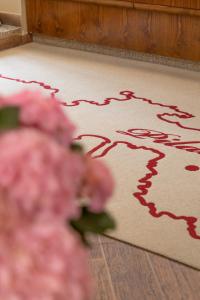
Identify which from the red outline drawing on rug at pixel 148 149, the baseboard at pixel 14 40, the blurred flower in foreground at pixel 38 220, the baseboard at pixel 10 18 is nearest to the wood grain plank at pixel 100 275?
the red outline drawing on rug at pixel 148 149

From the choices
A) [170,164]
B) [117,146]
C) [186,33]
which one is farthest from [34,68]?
[170,164]

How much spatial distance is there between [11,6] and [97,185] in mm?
4271

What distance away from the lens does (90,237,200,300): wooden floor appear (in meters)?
1.56

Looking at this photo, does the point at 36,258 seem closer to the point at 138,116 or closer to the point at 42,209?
the point at 42,209

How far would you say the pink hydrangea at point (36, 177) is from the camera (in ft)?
1.78

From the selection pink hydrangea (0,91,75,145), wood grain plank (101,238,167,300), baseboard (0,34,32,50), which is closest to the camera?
pink hydrangea (0,91,75,145)

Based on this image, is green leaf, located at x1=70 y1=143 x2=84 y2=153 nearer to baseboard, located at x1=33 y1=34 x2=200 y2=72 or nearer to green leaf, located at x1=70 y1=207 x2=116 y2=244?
green leaf, located at x1=70 y1=207 x2=116 y2=244

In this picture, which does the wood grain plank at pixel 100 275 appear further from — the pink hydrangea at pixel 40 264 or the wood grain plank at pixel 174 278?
the pink hydrangea at pixel 40 264

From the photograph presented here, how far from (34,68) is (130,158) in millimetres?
1672

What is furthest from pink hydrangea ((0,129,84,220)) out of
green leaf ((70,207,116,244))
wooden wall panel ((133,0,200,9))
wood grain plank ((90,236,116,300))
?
wooden wall panel ((133,0,200,9))

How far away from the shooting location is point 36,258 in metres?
0.55

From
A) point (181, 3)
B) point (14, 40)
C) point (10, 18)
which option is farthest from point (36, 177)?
point (10, 18)

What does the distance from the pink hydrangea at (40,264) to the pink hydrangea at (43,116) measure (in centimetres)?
14

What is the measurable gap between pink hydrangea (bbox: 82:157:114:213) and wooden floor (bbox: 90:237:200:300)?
0.97 m
